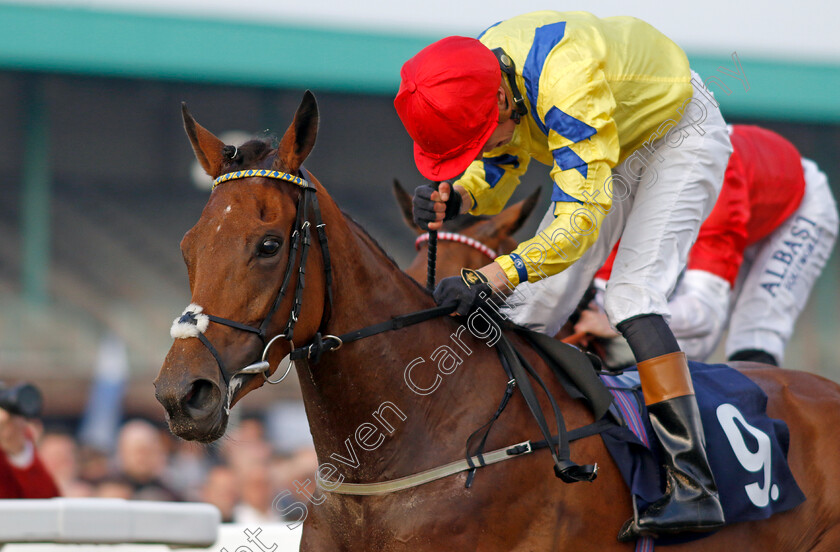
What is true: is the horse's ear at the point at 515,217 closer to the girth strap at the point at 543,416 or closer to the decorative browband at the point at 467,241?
the decorative browband at the point at 467,241

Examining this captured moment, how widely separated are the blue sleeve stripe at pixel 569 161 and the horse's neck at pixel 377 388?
58 cm

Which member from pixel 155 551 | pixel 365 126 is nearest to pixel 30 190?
pixel 365 126

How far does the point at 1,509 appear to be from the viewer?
2.96 metres

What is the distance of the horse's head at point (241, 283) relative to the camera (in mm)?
1921

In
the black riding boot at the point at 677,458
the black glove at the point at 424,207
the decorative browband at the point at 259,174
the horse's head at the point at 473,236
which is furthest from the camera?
the horse's head at the point at 473,236

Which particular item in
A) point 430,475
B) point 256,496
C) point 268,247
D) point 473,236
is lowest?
point 256,496

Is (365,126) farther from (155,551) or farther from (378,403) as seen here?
(378,403)

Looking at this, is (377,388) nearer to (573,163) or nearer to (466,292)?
(466,292)

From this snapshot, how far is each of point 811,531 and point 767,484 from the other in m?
0.33

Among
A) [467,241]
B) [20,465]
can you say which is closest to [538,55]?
[467,241]

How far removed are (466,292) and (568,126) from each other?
0.54m

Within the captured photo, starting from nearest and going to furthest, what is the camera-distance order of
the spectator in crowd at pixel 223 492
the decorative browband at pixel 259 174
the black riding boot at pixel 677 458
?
1. the decorative browband at pixel 259 174
2. the black riding boot at pixel 677 458
3. the spectator in crowd at pixel 223 492

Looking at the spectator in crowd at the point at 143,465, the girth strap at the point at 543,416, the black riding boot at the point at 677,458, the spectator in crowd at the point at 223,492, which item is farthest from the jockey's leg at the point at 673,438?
the spectator in crowd at the point at 143,465

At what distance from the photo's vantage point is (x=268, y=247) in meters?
2.06
